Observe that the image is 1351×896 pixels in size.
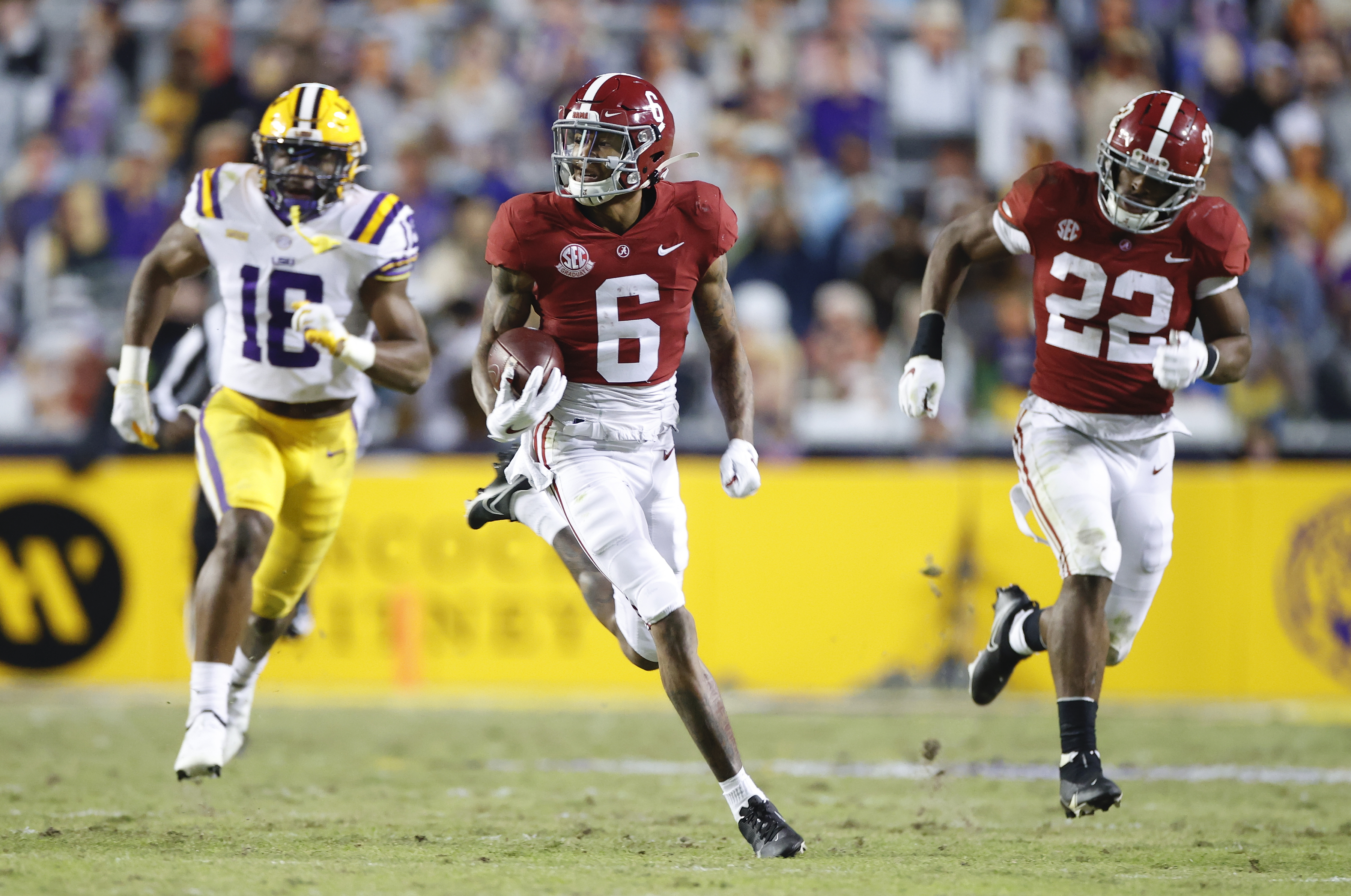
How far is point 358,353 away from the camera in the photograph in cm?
485

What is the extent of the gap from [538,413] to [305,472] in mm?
1314

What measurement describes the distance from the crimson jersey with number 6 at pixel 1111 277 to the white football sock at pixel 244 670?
283cm

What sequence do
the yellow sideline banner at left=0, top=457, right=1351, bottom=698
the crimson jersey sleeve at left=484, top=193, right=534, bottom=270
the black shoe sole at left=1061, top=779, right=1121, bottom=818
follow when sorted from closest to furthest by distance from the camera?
the black shoe sole at left=1061, top=779, right=1121, bottom=818, the crimson jersey sleeve at left=484, top=193, right=534, bottom=270, the yellow sideline banner at left=0, top=457, right=1351, bottom=698

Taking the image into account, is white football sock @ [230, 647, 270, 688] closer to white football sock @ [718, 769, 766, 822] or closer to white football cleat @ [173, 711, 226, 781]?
white football cleat @ [173, 711, 226, 781]

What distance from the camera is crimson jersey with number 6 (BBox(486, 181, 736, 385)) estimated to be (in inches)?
182

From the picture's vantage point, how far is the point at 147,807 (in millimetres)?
5199

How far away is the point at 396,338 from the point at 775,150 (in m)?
5.61

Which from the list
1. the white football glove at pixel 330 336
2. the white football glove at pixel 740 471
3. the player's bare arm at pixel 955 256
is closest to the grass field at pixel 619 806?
the white football glove at pixel 740 471

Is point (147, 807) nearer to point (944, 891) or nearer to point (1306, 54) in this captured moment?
point (944, 891)

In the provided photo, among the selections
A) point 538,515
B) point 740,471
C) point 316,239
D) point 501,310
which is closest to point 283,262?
point 316,239

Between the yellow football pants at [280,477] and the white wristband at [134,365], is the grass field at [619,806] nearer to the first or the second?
the yellow football pants at [280,477]

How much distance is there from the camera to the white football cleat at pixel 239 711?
5.63 meters

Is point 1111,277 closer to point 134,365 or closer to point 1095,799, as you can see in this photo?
point 1095,799

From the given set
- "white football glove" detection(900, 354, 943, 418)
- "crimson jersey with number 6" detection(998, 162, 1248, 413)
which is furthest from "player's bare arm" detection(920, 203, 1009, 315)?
"white football glove" detection(900, 354, 943, 418)
